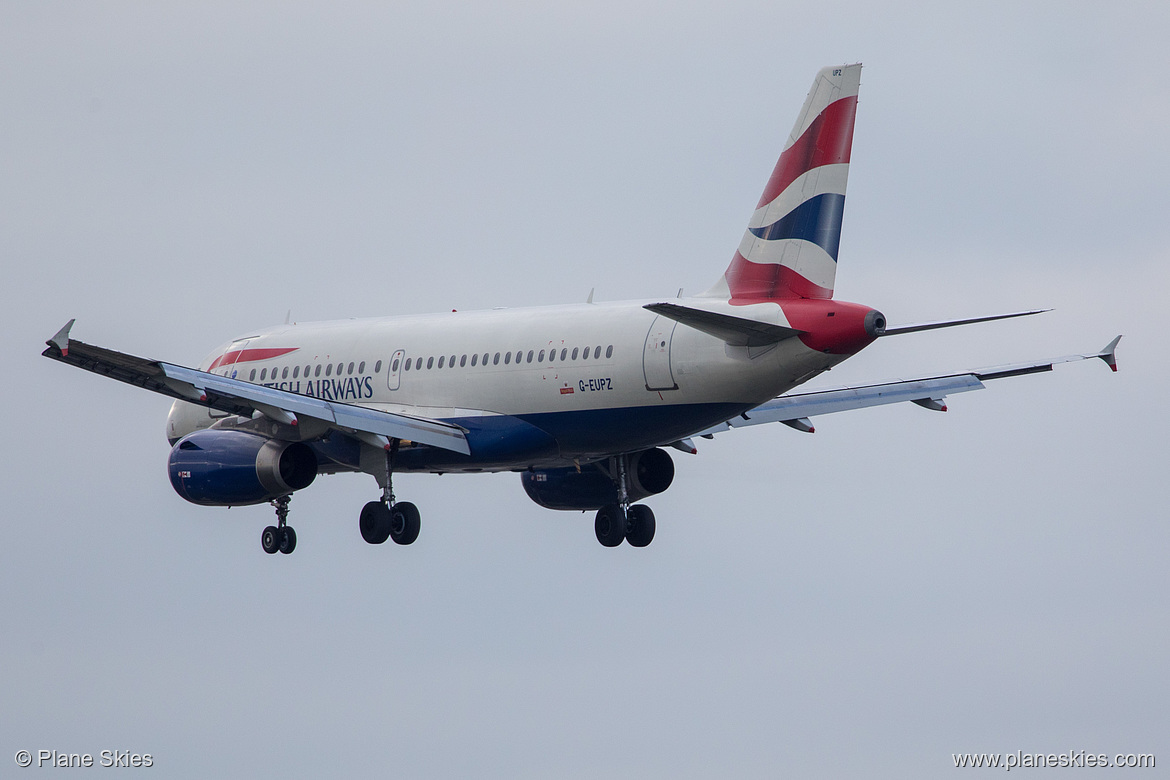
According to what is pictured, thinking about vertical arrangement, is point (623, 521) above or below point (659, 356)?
below

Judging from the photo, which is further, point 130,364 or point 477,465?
point 477,465

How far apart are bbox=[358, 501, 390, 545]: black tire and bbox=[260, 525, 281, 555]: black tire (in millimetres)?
3619

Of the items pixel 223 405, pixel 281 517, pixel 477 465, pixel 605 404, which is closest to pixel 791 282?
pixel 605 404

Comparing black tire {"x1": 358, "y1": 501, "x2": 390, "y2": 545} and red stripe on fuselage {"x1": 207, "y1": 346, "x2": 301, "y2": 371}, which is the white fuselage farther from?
black tire {"x1": 358, "y1": 501, "x2": 390, "y2": 545}

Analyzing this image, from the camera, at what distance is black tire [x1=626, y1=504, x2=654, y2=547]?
42312mm

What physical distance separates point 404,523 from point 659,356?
7.64m

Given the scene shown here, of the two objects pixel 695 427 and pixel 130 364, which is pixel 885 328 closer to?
pixel 695 427

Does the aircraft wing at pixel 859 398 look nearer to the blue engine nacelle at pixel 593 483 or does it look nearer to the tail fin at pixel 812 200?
the blue engine nacelle at pixel 593 483

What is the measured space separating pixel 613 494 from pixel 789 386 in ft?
30.0

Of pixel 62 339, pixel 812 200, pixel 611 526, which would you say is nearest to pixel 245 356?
pixel 611 526

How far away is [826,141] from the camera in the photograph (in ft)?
114

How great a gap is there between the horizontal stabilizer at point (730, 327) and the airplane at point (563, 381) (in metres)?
0.05

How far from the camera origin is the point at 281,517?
4284cm

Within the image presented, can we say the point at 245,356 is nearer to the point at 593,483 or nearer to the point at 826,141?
the point at 593,483
